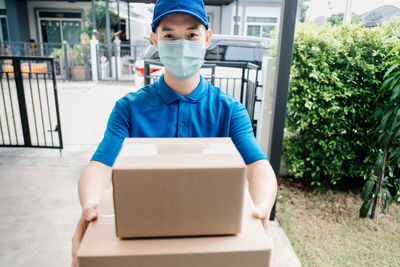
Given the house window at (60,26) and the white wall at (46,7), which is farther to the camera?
the house window at (60,26)

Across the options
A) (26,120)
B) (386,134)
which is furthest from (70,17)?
(386,134)

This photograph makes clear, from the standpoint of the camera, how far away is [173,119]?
1303 mm

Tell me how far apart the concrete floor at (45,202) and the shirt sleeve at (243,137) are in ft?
4.72

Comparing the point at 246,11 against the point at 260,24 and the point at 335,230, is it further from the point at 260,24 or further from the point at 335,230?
the point at 335,230

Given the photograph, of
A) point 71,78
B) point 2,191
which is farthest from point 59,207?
point 71,78

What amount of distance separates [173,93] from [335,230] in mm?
2285

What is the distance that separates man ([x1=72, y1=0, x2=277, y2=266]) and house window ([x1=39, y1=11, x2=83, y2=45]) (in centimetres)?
1536

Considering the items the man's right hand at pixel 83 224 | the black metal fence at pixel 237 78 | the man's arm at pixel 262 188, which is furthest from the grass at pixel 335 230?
the man's right hand at pixel 83 224

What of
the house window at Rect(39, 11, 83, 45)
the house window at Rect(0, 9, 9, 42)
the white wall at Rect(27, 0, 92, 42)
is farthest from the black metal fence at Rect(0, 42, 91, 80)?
the white wall at Rect(27, 0, 92, 42)

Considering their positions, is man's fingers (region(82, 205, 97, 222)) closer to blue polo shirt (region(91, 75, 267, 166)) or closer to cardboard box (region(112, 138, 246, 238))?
cardboard box (region(112, 138, 246, 238))

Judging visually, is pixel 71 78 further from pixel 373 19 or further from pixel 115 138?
pixel 115 138

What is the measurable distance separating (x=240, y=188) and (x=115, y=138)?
68 centimetres

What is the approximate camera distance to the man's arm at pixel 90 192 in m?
0.93

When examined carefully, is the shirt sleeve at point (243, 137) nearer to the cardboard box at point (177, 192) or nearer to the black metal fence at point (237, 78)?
the cardboard box at point (177, 192)
